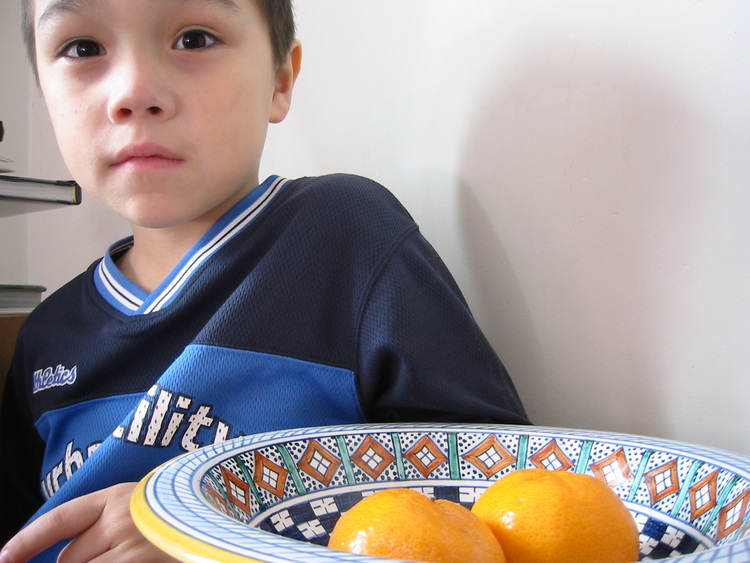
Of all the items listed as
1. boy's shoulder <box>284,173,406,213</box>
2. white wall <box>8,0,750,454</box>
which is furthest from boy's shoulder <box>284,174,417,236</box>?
white wall <box>8,0,750,454</box>

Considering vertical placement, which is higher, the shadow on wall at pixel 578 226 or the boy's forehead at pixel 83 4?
the boy's forehead at pixel 83 4

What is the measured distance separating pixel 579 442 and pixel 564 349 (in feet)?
0.65

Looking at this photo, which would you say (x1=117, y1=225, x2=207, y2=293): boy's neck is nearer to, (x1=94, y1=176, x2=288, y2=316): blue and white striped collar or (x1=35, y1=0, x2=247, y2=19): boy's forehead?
(x1=94, y1=176, x2=288, y2=316): blue and white striped collar

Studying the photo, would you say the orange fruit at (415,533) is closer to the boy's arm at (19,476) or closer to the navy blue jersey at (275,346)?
the navy blue jersey at (275,346)

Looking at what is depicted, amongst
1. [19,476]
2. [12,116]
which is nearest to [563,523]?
[19,476]

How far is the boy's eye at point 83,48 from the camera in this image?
0.67 m

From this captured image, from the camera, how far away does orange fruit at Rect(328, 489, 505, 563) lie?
30 cm

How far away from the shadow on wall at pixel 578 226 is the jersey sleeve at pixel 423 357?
72mm

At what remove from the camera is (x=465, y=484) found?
1.51 ft

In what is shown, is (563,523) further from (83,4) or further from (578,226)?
(83,4)

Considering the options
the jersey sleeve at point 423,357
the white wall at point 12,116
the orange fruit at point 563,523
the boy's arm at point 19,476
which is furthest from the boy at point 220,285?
the white wall at point 12,116

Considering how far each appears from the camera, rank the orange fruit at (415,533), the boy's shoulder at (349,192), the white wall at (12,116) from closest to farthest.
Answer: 1. the orange fruit at (415,533)
2. the boy's shoulder at (349,192)
3. the white wall at (12,116)

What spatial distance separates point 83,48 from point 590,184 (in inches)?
20.5

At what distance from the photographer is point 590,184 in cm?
61
